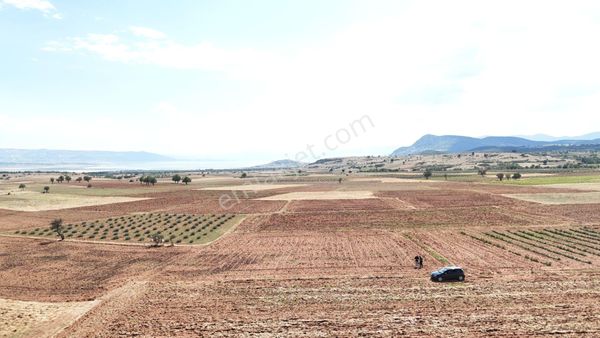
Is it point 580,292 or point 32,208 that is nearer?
point 580,292

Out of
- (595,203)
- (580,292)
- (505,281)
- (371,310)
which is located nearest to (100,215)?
(371,310)

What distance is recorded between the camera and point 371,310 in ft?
74.4

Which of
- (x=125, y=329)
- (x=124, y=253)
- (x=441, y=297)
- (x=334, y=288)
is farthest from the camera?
(x=124, y=253)

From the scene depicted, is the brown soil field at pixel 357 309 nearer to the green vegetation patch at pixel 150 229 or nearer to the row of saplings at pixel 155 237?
the row of saplings at pixel 155 237

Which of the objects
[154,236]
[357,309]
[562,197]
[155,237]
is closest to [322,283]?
[357,309]

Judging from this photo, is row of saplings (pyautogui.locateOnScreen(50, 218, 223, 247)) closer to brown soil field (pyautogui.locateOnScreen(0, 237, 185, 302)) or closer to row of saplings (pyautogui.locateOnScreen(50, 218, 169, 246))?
row of saplings (pyautogui.locateOnScreen(50, 218, 169, 246))

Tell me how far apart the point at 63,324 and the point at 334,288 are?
16.7 meters

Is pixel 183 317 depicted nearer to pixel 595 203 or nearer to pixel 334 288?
pixel 334 288

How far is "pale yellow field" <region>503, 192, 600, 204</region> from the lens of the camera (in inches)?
2852

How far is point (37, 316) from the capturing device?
23422 millimetres

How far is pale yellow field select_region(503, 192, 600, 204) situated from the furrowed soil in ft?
72.0

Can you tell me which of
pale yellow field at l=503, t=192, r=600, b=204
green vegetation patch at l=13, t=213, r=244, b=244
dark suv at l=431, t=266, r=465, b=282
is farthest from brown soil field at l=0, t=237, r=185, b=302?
pale yellow field at l=503, t=192, r=600, b=204

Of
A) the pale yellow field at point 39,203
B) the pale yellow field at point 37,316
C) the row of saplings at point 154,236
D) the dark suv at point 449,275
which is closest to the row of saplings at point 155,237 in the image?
the row of saplings at point 154,236

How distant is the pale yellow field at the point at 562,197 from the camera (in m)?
72.4
